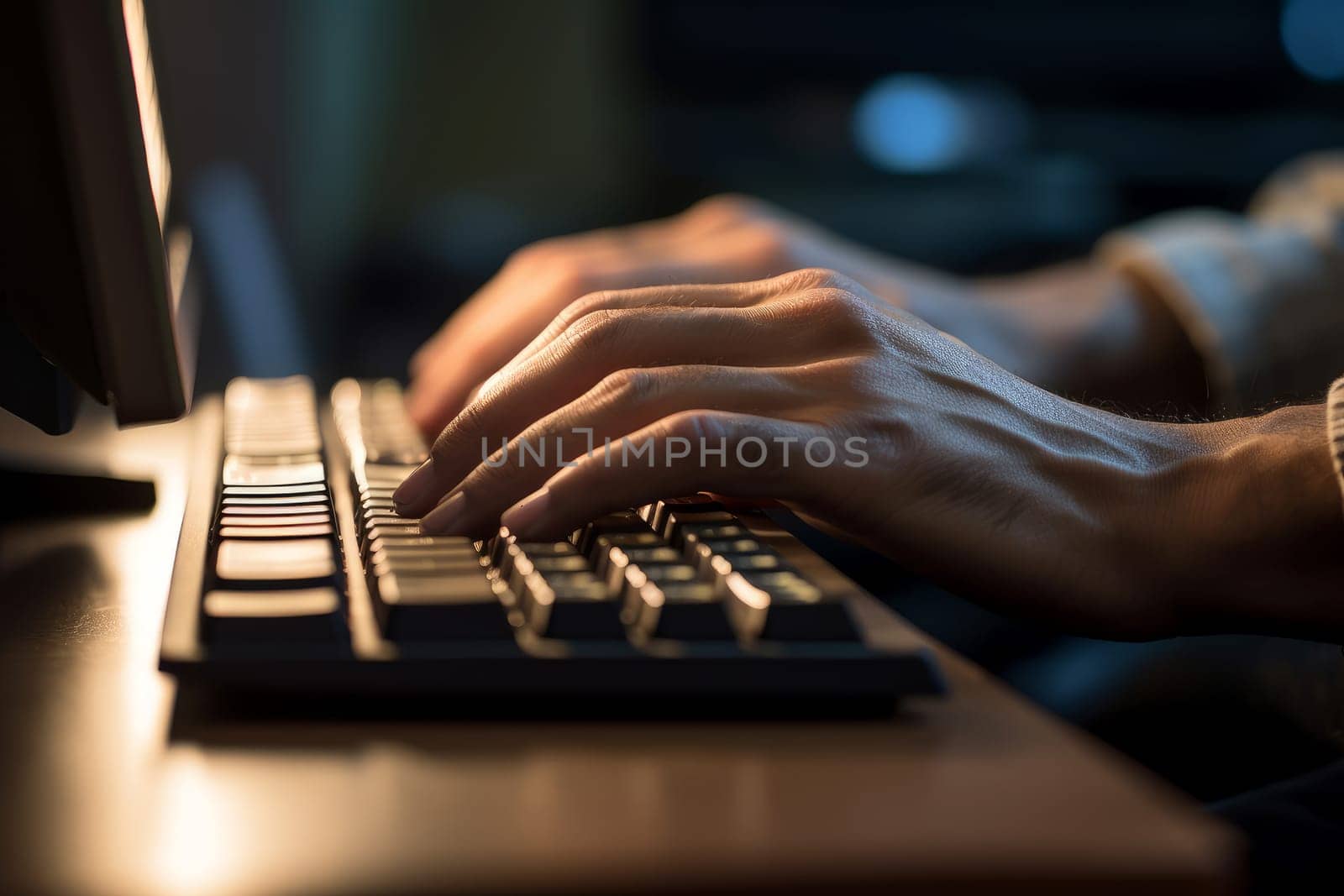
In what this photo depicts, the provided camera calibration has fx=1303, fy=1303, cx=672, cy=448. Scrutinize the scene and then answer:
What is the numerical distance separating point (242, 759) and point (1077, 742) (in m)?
0.21

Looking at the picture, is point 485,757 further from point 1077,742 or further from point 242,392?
point 242,392

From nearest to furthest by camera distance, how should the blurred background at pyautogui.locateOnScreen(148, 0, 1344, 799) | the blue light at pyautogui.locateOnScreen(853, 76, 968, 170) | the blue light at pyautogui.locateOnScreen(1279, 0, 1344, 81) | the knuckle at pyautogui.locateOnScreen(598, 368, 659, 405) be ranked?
the knuckle at pyautogui.locateOnScreen(598, 368, 659, 405), the blurred background at pyautogui.locateOnScreen(148, 0, 1344, 799), the blue light at pyautogui.locateOnScreen(1279, 0, 1344, 81), the blue light at pyautogui.locateOnScreen(853, 76, 968, 170)

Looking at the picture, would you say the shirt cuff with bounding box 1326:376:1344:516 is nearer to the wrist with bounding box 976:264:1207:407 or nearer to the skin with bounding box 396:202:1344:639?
the skin with bounding box 396:202:1344:639

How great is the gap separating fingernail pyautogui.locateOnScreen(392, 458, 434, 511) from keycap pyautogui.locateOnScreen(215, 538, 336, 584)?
0.07 m

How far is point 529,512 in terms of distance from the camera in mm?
444

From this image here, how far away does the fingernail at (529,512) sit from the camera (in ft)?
1.45

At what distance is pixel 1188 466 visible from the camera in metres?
0.53

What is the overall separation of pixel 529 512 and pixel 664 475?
0.05 meters

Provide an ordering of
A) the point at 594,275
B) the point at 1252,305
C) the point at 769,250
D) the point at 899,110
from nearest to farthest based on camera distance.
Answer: the point at 594,275 → the point at 769,250 → the point at 1252,305 → the point at 899,110

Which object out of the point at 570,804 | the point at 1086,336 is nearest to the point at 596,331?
the point at 570,804

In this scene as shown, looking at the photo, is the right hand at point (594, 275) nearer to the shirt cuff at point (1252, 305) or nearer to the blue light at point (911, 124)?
the shirt cuff at point (1252, 305)

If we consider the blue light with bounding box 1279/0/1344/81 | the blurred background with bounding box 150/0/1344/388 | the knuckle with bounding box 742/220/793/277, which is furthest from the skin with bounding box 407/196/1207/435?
the blue light with bounding box 1279/0/1344/81

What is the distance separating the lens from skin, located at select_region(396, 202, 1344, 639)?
0.46 meters

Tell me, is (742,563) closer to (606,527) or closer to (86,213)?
(606,527)
